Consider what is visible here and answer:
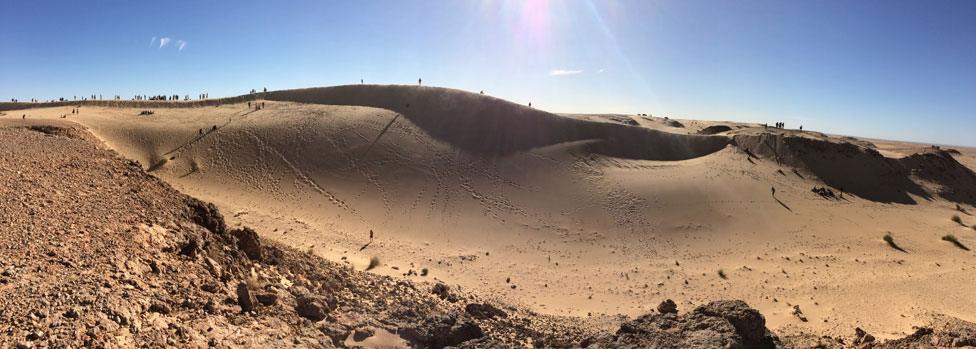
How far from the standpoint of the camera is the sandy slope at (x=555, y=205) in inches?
627

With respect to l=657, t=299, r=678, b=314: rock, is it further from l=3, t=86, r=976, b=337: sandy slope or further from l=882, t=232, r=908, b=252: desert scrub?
l=882, t=232, r=908, b=252: desert scrub

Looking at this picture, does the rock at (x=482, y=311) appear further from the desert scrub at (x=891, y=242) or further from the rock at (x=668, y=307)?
the desert scrub at (x=891, y=242)

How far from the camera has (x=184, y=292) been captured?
648 cm

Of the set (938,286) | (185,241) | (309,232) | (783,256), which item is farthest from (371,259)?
(938,286)

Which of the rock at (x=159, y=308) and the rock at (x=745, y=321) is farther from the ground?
the rock at (x=159, y=308)

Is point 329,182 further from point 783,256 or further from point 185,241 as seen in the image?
point 783,256

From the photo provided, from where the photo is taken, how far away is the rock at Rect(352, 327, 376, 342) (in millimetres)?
7650

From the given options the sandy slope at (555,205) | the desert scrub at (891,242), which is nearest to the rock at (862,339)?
the sandy slope at (555,205)

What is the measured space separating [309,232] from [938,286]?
828 inches

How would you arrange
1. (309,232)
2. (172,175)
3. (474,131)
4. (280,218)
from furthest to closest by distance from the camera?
(474,131) < (172,175) < (280,218) < (309,232)

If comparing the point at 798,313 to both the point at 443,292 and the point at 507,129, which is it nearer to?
the point at 443,292

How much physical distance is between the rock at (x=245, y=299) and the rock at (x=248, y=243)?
198 centimetres

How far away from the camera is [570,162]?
29.2 metres

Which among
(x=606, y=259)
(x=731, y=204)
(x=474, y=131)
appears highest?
(x=474, y=131)
